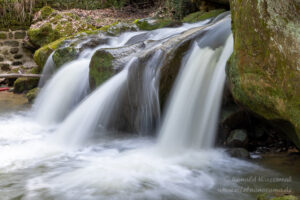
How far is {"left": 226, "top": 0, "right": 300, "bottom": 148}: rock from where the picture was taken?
7.72 ft

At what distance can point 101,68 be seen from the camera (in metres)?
4.73

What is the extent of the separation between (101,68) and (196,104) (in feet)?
5.74

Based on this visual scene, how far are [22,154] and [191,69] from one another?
2181 millimetres

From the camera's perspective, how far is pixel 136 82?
4121 mm

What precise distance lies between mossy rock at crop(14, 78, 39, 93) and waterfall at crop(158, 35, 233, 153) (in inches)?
190

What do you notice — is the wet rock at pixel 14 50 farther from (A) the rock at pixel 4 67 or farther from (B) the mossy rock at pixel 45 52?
(B) the mossy rock at pixel 45 52

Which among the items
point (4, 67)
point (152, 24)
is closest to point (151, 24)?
point (152, 24)

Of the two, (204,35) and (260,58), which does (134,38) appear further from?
(260,58)

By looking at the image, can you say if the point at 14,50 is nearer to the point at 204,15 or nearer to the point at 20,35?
the point at 20,35

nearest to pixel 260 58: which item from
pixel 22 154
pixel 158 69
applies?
pixel 158 69

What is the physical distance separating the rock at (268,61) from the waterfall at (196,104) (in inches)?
17.6

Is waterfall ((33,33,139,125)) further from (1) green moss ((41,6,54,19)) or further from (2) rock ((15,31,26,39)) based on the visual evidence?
(2) rock ((15,31,26,39))

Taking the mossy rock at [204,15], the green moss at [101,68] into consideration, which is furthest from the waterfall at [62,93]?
the mossy rock at [204,15]

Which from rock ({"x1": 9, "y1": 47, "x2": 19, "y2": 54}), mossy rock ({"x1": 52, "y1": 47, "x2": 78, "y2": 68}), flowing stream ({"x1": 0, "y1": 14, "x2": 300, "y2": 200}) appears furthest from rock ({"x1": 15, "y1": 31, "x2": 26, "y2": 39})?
flowing stream ({"x1": 0, "y1": 14, "x2": 300, "y2": 200})
